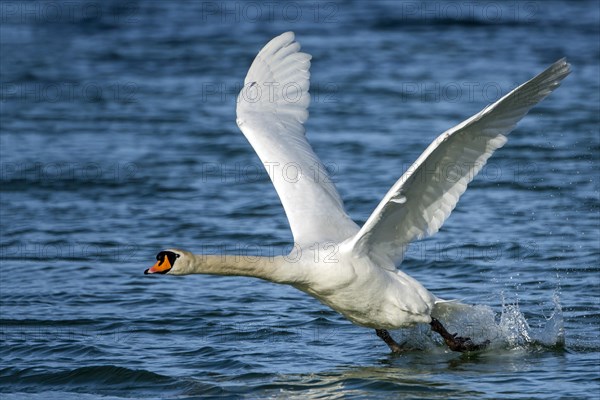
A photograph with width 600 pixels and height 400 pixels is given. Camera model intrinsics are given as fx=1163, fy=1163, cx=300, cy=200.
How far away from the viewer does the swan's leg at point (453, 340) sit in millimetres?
9453

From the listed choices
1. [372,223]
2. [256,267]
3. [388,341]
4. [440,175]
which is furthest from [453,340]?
[256,267]

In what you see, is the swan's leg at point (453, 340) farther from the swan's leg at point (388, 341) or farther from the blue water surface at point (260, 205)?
the swan's leg at point (388, 341)

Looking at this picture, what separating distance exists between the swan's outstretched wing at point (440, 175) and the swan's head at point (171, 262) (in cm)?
128

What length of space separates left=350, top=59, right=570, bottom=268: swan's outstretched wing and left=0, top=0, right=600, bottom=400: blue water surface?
916 mm

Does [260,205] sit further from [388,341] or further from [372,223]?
[372,223]

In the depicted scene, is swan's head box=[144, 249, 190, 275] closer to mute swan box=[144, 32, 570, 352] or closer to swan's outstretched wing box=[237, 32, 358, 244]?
mute swan box=[144, 32, 570, 352]

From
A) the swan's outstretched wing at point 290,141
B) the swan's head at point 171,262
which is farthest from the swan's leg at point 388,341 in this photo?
the swan's head at point 171,262

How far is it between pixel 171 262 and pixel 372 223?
1464 mm

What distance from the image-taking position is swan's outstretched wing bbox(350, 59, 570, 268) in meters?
8.03

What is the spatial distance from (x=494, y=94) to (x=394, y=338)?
10.2 metres

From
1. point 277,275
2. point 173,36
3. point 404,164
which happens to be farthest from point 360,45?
point 277,275

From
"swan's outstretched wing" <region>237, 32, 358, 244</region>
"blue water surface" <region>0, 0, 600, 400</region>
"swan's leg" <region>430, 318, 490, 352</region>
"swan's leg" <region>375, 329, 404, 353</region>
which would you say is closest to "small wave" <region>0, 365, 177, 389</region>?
"blue water surface" <region>0, 0, 600, 400</region>

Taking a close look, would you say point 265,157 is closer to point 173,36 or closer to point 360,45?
point 360,45

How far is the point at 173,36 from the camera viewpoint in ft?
85.3
